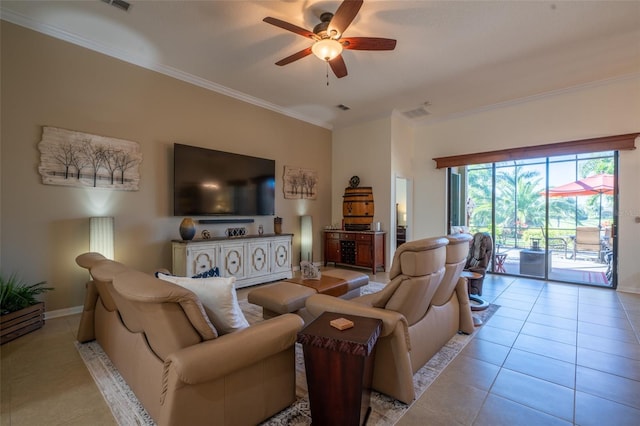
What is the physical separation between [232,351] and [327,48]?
111 inches

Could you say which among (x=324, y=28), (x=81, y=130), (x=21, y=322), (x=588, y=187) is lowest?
(x=21, y=322)

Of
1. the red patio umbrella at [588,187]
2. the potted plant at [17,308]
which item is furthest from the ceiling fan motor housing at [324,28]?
the red patio umbrella at [588,187]

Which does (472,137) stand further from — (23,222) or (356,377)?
(23,222)

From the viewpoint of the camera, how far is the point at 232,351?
1395 mm

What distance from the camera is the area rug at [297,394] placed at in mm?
1682

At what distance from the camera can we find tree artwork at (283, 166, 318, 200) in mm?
5935

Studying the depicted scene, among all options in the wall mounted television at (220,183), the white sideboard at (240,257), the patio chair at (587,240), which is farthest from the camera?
the patio chair at (587,240)

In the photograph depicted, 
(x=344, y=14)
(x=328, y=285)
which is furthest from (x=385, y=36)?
(x=328, y=285)

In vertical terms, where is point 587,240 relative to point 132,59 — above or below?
below

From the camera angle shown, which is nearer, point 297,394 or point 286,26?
point 297,394

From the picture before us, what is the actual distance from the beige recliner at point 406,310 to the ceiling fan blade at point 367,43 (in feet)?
6.52

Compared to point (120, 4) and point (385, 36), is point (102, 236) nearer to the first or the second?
point (120, 4)

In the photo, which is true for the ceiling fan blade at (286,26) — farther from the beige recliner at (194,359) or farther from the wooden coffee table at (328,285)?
the wooden coffee table at (328,285)

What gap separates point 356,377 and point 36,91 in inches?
172
